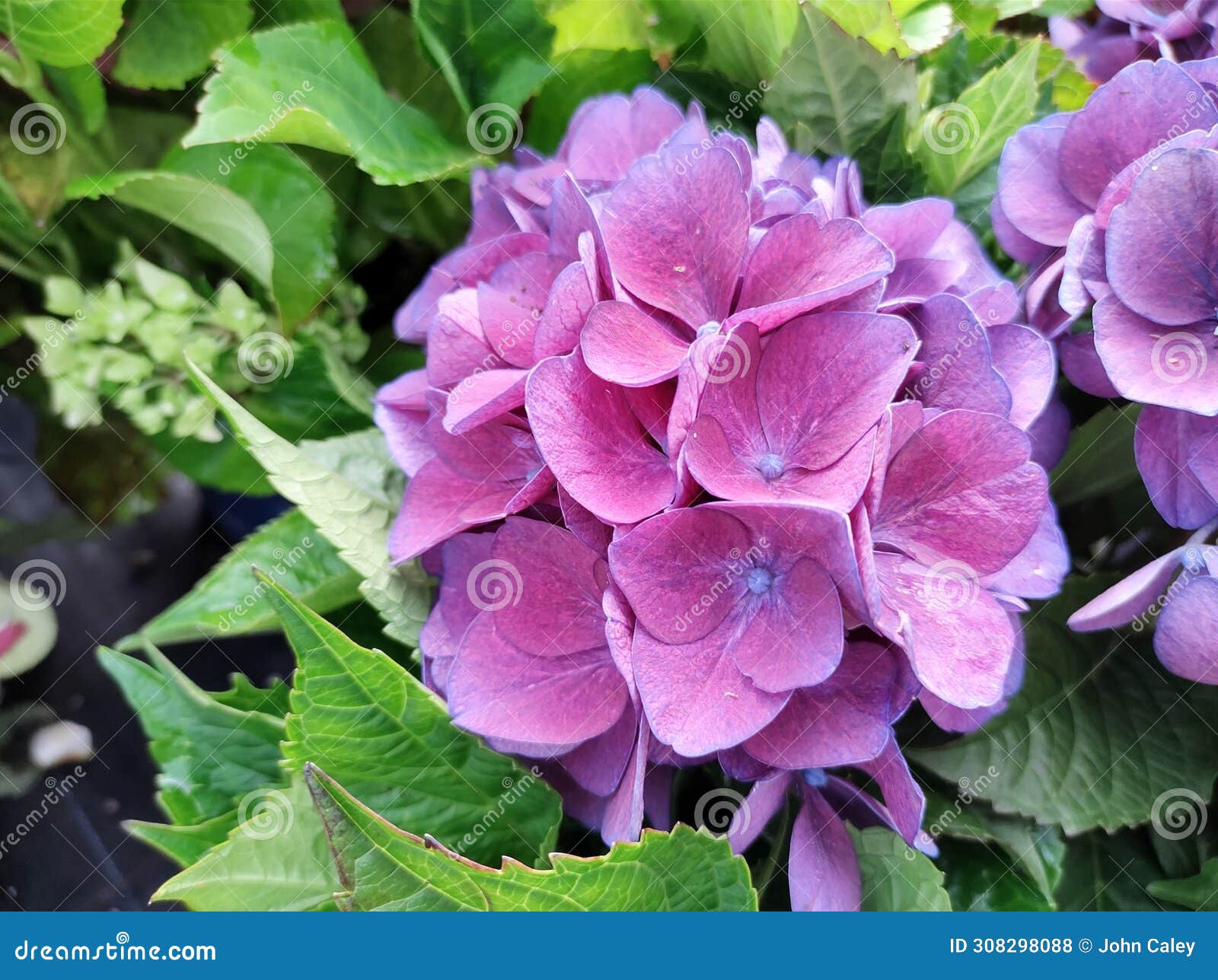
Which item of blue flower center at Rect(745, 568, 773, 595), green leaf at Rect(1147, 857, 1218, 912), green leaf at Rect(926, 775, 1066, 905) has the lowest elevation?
green leaf at Rect(1147, 857, 1218, 912)

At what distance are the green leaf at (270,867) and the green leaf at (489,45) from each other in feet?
0.94

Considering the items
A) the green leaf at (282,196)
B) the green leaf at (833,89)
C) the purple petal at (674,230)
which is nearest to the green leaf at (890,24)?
the green leaf at (833,89)

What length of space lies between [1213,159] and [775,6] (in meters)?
0.17

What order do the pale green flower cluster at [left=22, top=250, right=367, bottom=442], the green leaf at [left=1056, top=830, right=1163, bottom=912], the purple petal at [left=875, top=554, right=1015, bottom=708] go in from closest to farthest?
the purple petal at [left=875, top=554, right=1015, bottom=708], the green leaf at [left=1056, top=830, right=1163, bottom=912], the pale green flower cluster at [left=22, top=250, right=367, bottom=442]

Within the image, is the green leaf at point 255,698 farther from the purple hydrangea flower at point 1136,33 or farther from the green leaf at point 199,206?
the purple hydrangea flower at point 1136,33

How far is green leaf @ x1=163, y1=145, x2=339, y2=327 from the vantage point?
427 mm

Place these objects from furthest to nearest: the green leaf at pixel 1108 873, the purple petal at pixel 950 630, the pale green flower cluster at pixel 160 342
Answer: the pale green flower cluster at pixel 160 342, the green leaf at pixel 1108 873, the purple petal at pixel 950 630

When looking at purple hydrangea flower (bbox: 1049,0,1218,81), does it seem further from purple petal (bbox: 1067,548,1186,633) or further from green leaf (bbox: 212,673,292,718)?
green leaf (bbox: 212,673,292,718)

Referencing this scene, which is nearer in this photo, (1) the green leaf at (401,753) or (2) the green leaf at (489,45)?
(1) the green leaf at (401,753)

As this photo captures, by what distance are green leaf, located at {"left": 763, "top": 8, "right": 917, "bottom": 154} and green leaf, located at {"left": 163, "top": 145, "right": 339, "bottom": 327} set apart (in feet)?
0.64

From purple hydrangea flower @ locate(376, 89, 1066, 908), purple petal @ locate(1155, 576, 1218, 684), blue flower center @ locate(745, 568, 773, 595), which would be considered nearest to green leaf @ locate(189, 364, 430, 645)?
purple hydrangea flower @ locate(376, 89, 1066, 908)

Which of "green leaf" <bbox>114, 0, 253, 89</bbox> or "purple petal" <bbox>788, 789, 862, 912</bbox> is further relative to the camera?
"green leaf" <bbox>114, 0, 253, 89</bbox>

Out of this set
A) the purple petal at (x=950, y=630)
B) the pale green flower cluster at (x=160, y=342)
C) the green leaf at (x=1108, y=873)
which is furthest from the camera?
the pale green flower cluster at (x=160, y=342)

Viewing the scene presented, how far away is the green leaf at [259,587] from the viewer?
366mm
